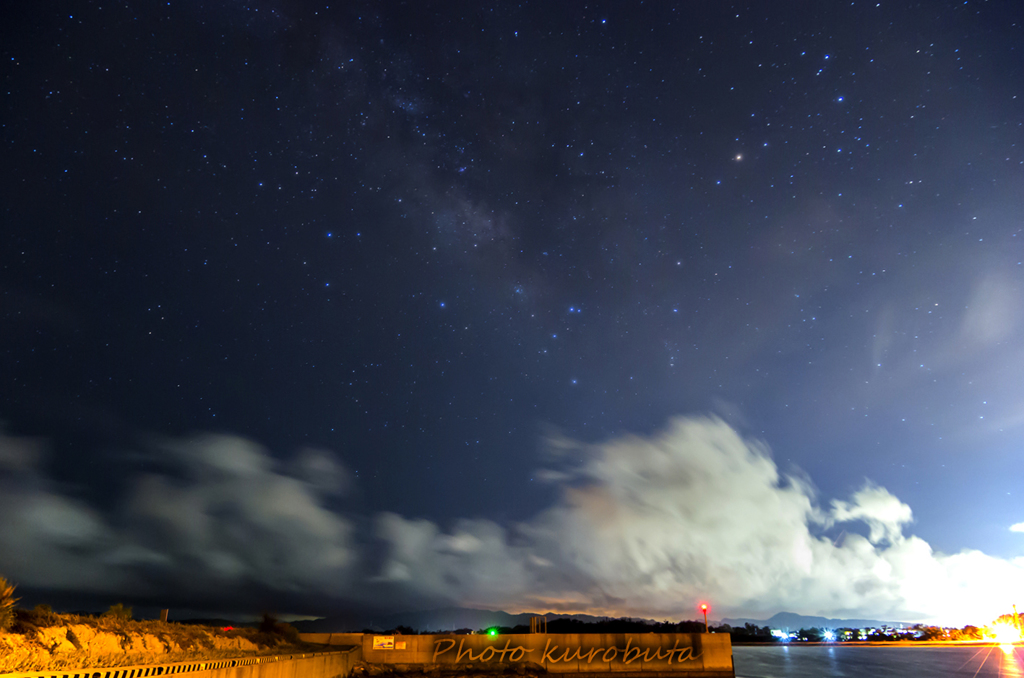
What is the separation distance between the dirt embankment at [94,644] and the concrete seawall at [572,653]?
15786 mm

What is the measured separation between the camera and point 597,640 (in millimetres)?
40500

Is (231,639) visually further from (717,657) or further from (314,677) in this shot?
(717,657)

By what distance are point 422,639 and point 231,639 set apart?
48.5 feet

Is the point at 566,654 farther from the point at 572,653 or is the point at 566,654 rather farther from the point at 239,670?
the point at 239,670

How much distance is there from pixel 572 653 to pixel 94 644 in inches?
1228

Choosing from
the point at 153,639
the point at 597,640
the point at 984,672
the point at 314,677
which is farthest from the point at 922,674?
the point at 153,639

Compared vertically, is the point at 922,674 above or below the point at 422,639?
below

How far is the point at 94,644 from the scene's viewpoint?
17.9m

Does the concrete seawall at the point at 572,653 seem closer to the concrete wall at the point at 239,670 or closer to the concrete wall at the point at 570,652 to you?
the concrete wall at the point at 570,652

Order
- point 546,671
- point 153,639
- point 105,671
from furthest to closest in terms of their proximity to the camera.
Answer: point 546,671 < point 153,639 < point 105,671

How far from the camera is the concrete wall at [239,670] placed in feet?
36.6

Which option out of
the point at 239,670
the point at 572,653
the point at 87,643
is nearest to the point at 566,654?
the point at 572,653

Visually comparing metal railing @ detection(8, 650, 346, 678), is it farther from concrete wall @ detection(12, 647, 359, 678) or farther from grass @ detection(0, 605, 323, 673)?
grass @ detection(0, 605, 323, 673)

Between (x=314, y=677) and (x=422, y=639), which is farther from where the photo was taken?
(x=422, y=639)
